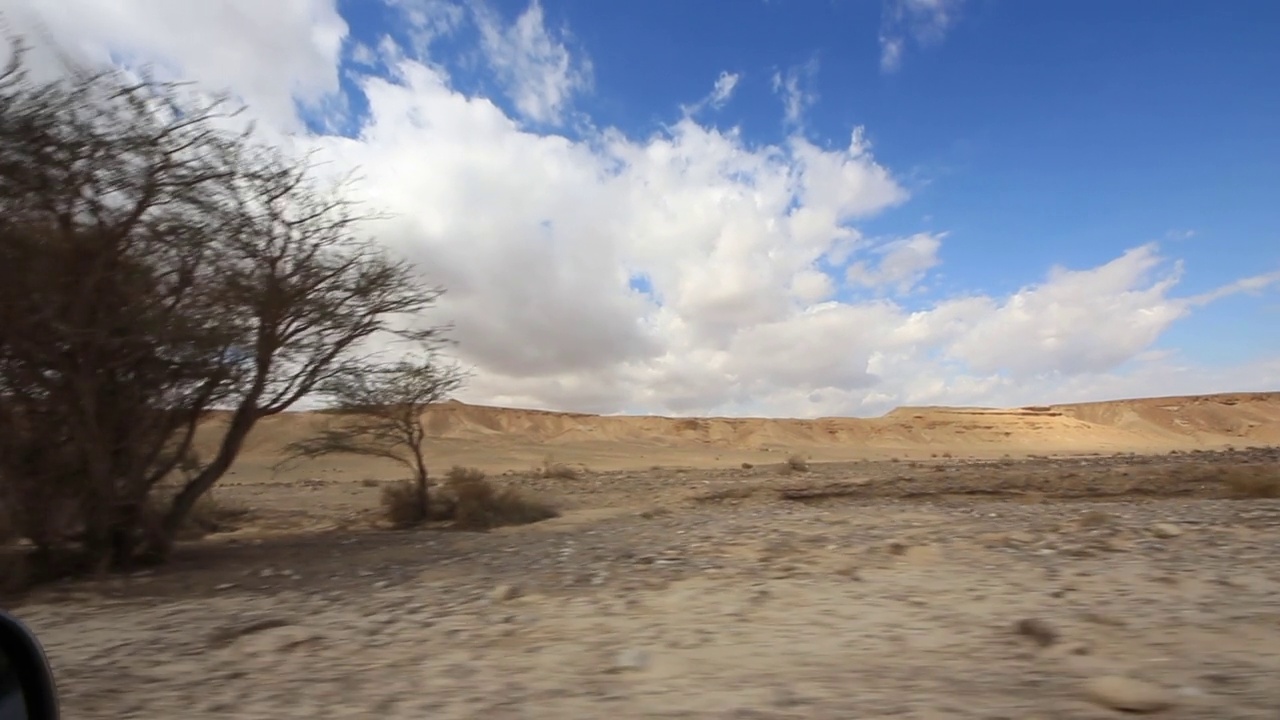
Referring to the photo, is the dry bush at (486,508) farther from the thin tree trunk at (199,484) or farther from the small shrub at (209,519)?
the thin tree trunk at (199,484)

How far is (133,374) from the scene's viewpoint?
10945mm

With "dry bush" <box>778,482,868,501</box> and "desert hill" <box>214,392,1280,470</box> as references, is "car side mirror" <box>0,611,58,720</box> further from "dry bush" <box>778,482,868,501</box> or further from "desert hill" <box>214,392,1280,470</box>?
"desert hill" <box>214,392,1280,470</box>

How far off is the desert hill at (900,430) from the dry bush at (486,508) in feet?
169

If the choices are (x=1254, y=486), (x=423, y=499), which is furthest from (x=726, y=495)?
(x=1254, y=486)

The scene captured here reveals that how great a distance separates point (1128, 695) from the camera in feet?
14.8

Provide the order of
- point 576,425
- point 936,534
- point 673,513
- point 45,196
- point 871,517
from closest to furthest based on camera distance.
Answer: point 45,196 < point 936,534 < point 871,517 < point 673,513 < point 576,425

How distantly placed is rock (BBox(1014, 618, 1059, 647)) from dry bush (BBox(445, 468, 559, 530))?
507 inches

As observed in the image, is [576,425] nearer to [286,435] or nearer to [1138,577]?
[286,435]

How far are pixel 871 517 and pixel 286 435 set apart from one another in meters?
67.6

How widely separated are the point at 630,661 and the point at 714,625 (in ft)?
4.03

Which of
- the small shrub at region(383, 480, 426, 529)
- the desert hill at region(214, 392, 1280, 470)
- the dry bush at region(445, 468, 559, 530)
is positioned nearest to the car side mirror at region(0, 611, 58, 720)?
the dry bush at region(445, 468, 559, 530)

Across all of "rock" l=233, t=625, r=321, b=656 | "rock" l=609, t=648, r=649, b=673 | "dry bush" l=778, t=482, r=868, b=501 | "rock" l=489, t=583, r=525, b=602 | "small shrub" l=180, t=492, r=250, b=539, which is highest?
"small shrub" l=180, t=492, r=250, b=539

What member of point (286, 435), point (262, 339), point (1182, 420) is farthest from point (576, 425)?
point (262, 339)

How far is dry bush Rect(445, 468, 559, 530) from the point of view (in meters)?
18.0
